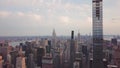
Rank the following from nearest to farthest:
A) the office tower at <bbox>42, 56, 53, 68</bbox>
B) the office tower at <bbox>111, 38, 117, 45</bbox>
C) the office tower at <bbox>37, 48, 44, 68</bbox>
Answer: the office tower at <bbox>42, 56, 53, 68</bbox> < the office tower at <bbox>37, 48, 44, 68</bbox> < the office tower at <bbox>111, 38, 117, 45</bbox>

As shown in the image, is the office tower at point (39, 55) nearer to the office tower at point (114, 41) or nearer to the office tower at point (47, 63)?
the office tower at point (47, 63)

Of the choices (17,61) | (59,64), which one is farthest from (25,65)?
(59,64)

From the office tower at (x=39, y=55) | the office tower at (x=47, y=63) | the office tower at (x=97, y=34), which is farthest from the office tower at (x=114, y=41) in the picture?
the office tower at (x=39, y=55)

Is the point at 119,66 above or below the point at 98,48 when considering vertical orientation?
below

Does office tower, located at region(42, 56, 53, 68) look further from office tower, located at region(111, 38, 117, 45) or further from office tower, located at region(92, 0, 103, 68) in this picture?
office tower, located at region(111, 38, 117, 45)


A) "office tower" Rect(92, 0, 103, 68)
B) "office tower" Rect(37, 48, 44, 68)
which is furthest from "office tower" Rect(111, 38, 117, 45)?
"office tower" Rect(37, 48, 44, 68)

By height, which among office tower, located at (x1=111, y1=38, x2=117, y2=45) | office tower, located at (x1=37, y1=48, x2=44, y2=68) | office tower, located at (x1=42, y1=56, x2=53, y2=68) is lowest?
office tower, located at (x1=42, y1=56, x2=53, y2=68)

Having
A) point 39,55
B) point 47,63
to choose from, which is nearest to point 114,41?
point 47,63

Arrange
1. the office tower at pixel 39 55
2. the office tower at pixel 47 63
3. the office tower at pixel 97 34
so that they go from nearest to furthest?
the office tower at pixel 97 34
the office tower at pixel 47 63
the office tower at pixel 39 55

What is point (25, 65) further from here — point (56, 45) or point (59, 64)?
point (56, 45)
